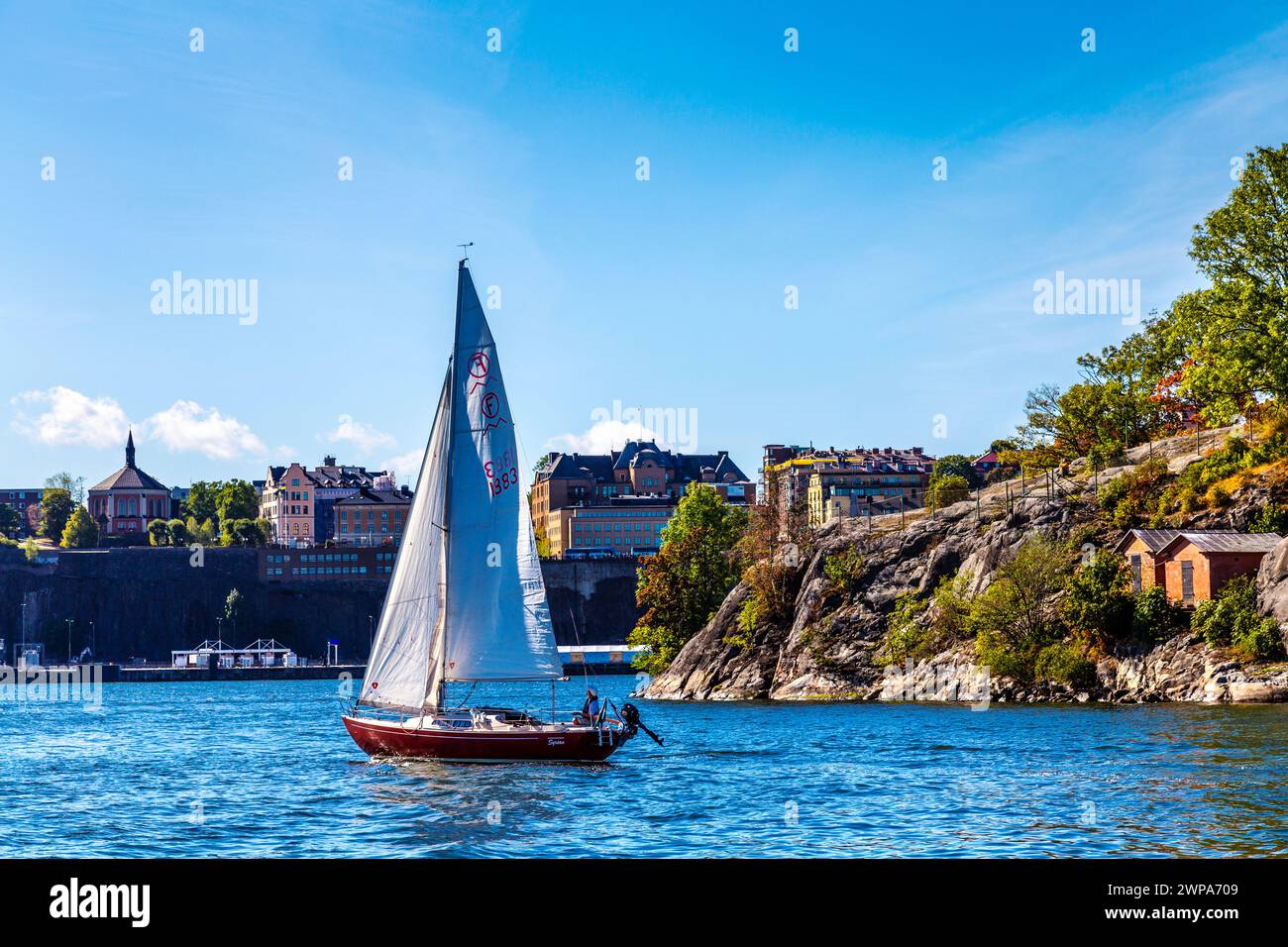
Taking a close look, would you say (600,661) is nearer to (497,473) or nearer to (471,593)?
(471,593)

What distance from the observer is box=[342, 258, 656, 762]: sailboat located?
43938mm

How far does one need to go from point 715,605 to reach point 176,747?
56.9m

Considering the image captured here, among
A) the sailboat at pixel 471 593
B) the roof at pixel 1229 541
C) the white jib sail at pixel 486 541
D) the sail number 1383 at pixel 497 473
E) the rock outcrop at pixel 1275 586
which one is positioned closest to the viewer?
the sailboat at pixel 471 593

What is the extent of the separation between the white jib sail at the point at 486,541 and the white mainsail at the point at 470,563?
32 mm

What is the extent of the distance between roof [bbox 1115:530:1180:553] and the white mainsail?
1583 inches

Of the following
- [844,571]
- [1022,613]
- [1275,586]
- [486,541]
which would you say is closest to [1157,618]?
[1275,586]

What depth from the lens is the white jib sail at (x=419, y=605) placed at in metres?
44.7

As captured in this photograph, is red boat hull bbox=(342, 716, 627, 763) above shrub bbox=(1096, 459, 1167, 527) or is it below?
below

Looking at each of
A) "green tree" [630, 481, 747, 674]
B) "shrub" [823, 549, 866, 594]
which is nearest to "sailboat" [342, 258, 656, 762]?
"shrub" [823, 549, 866, 594]

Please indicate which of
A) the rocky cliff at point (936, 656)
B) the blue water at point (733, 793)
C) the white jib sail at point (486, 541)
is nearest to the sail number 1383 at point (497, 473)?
Answer: the white jib sail at point (486, 541)

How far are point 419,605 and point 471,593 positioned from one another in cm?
190

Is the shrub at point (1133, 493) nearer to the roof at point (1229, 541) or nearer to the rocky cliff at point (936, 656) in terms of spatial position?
the rocky cliff at point (936, 656)

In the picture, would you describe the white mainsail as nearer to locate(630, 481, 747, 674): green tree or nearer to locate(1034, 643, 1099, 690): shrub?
locate(1034, 643, 1099, 690): shrub

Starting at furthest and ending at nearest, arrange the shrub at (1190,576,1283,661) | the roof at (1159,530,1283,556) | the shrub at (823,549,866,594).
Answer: the shrub at (823,549,866,594)
the roof at (1159,530,1283,556)
the shrub at (1190,576,1283,661)
